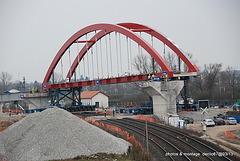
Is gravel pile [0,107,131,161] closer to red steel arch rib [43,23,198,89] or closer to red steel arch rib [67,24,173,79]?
red steel arch rib [67,24,173,79]

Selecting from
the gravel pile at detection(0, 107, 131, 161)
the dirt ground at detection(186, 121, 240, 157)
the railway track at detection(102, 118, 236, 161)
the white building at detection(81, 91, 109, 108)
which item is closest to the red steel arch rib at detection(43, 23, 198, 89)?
the white building at detection(81, 91, 109, 108)

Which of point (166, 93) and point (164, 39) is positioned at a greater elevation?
point (164, 39)

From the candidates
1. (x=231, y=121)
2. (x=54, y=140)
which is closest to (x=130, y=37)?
(x=231, y=121)

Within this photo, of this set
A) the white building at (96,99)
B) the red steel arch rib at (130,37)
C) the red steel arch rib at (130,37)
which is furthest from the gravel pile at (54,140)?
the white building at (96,99)

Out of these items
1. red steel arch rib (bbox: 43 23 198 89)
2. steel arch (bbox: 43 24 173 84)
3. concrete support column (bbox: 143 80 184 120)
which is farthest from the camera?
red steel arch rib (bbox: 43 23 198 89)

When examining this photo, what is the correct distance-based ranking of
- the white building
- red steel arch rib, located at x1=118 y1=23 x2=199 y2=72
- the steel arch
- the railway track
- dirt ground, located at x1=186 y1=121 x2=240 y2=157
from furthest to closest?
the white building, red steel arch rib, located at x1=118 y1=23 x2=199 y2=72, the steel arch, dirt ground, located at x1=186 y1=121 x2=240 y2=157, the railway track

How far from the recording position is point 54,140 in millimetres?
20031

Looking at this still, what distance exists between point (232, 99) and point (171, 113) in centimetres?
3126

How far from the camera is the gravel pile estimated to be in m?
18.8

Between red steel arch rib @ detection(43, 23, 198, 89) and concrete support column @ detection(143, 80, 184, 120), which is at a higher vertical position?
red steel arch rib @ detection(43, 23, 198, 89)

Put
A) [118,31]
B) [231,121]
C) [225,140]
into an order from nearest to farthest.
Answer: [225,140]
[231,121]
[118,31]

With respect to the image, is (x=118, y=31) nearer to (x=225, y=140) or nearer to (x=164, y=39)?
(x=164, y=39)

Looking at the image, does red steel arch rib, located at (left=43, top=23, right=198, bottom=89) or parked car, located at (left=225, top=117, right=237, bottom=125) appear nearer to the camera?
parked car, located at (left=225, top=117, right=237, bottom=125)

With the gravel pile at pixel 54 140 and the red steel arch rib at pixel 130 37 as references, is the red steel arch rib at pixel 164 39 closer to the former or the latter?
the red steel arch rib at pixel 130 37
